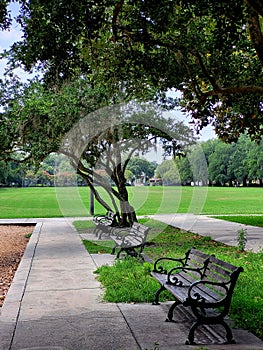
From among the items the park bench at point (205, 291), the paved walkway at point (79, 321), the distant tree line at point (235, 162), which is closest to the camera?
the paved walkway at point (79, 321)

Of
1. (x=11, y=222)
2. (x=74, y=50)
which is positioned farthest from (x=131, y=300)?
(x=11, y=222)

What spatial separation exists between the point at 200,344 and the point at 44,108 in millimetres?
8822

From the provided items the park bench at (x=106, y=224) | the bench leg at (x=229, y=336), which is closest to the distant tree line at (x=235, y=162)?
the park bench at (x=106, y=224)

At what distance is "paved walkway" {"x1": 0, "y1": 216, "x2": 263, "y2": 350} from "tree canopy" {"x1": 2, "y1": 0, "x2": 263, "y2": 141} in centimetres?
343

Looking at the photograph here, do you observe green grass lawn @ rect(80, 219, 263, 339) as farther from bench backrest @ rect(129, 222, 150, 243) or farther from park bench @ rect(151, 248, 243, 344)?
bench backrest @ rect(129, 222, 150, 243)

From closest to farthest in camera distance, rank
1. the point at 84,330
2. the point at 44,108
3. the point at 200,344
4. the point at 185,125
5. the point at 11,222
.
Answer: the point at 200,344 < the point at 84,330 < the point at 44,108 < the point at 185,125 < the point at 11,222

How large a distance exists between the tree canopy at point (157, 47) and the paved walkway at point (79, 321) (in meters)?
3.43

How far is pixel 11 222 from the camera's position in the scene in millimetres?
22438

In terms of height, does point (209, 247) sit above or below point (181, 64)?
below

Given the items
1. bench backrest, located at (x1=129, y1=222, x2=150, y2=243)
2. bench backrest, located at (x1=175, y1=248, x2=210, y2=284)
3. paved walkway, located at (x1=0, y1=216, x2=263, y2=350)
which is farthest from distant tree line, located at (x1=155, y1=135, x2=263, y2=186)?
bench backrest, located at (x1=175, y1=248, x2=210, y2=284)

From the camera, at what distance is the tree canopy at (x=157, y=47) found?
550 cm

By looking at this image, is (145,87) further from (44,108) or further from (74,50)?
(74,50)

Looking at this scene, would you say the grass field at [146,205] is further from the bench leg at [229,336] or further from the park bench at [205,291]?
the bench leg at [229,336]

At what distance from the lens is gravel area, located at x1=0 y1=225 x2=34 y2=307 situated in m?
9.33
